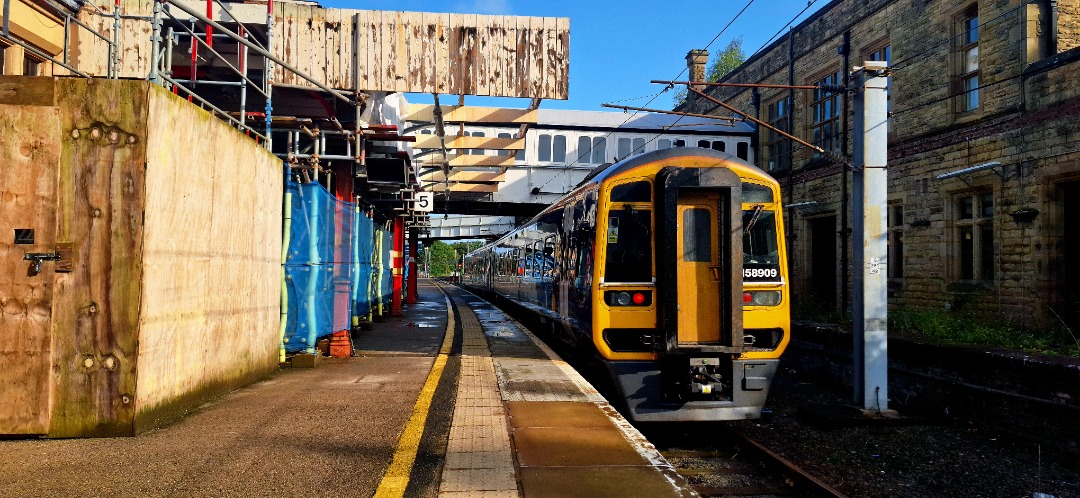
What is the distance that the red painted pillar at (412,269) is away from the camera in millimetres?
27869

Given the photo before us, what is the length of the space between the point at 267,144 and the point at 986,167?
1148 cm

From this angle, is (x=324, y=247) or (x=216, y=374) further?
(x=324, y=247)

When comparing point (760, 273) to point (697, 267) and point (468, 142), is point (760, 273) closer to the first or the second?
point (697, 267)

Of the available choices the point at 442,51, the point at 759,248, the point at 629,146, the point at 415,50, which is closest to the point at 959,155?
the point at 759,248

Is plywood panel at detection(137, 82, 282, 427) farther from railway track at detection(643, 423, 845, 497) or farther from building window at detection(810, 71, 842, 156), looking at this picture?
building window at detection(810, 71, 842, 156)

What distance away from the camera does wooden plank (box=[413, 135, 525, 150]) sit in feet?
47.1

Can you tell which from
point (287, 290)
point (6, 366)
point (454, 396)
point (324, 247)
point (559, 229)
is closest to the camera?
point (6, 366)

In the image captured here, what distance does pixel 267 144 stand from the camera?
816 cm

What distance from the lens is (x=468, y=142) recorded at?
49.4 feet

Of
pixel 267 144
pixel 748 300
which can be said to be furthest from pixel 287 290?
pixel 748 300

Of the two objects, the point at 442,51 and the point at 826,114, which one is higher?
the point at 826,114

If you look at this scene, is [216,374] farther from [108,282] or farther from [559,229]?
[559,229]

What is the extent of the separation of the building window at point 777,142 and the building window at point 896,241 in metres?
4.77

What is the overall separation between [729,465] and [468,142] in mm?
9827
